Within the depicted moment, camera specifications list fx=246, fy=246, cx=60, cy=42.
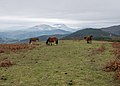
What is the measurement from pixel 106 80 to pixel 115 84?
3.13ft

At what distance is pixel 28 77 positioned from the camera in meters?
14.5

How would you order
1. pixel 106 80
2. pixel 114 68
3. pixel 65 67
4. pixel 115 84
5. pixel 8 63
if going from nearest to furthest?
pixel 115 84, pixel 106 80, pixel 114 68, pixel 65 67, pixel 8 63

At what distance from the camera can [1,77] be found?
14.8 m

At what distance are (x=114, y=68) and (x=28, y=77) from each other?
567cm

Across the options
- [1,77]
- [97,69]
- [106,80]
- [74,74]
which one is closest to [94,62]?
[97,69]

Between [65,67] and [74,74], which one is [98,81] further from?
[65,67]

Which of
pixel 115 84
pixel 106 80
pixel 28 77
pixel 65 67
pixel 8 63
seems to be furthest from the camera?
pixel 8 63

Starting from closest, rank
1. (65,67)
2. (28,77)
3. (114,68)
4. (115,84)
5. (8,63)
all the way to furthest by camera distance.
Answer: (115,84), (28,77), (114,68), (65,67), (8,63)

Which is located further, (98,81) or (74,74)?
(74,74)

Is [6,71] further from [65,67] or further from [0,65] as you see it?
[65,67]

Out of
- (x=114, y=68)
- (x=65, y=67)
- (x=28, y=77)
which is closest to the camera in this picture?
(x=28, y=77)

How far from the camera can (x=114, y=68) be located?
52.9 feet

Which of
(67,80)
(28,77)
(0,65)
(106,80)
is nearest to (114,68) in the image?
(106,80)

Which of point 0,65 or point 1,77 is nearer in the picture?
point 1,77
